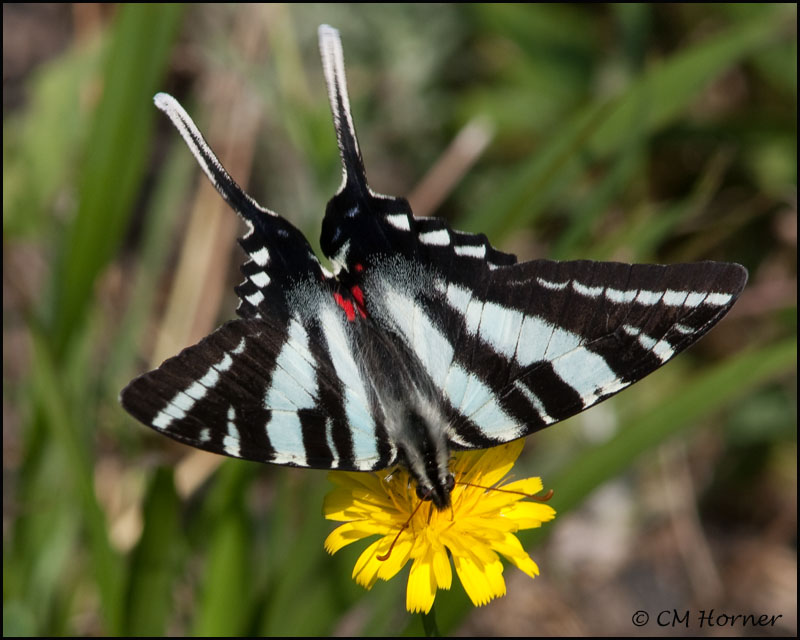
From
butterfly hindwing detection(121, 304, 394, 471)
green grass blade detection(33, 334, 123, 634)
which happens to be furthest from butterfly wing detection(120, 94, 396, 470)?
green grass blade detection(33, 334, 123, 634)

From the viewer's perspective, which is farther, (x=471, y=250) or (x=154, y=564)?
(x=154, y=564)

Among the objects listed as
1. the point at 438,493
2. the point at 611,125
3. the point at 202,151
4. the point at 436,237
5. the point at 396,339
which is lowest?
the point at 438,493

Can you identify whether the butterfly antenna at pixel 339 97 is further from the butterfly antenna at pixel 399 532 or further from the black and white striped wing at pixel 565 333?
the butterfly antenna at pixel 399 532

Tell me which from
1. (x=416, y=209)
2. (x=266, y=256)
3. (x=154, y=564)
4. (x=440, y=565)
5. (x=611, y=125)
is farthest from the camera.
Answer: (x=416, y=209)

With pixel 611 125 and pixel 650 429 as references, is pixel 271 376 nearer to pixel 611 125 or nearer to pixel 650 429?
pixel 650 429

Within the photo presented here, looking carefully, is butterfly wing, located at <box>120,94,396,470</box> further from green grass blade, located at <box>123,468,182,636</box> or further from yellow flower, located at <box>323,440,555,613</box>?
green grass blade, located at <box>123,468,182,636</box>

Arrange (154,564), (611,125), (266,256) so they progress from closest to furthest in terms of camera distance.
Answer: (266,256)
(154,564)
(611,125)

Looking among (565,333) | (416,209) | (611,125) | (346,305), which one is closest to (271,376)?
(346,305)
